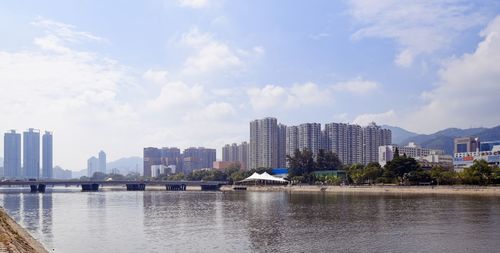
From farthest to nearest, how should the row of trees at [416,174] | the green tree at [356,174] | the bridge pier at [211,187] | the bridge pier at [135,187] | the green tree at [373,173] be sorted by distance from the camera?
the bridge pier at [135,187] < the bridge pier at [211,187] < the green tree at [356,174] < the green tree at [373,173] < the row of trees at [416,174]

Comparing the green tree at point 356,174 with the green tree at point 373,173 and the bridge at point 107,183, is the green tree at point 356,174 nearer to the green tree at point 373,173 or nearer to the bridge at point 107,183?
the green tree at point 373,173

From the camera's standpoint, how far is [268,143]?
191 m

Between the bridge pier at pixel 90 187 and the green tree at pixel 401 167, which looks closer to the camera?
the green tree at pixel 401 167

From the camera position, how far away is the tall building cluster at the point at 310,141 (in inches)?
7293

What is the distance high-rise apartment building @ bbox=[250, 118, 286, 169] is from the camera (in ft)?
619

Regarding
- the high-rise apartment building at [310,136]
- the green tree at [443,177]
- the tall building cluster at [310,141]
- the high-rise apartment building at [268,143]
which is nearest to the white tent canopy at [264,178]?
the tall building cluster at [310,141]

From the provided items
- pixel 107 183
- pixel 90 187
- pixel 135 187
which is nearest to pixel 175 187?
pixel 135 187

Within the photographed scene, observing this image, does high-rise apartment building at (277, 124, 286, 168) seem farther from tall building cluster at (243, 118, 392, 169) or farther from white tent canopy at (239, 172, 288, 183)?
white tent canopy at (239, 172, 288, 183)

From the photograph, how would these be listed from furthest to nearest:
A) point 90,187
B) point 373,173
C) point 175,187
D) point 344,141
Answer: point 344,141
point 175,187
point 90,187
point 373,173

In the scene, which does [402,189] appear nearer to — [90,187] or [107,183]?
[107,183]

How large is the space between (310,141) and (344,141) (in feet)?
40.8

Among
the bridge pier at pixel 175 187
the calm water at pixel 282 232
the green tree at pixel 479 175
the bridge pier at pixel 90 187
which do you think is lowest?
the bridge pier at pixel 175 187

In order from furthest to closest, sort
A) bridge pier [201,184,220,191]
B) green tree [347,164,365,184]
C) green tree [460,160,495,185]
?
1. bridge pier [201,184,220,191]
2. green tree [347,164,365,184]
3. green tree [460,160,495,185]

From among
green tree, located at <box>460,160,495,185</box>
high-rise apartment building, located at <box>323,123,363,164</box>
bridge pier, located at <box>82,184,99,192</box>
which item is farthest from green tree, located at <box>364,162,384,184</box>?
bridge pier, located at <box>82,184,99,192</box>
